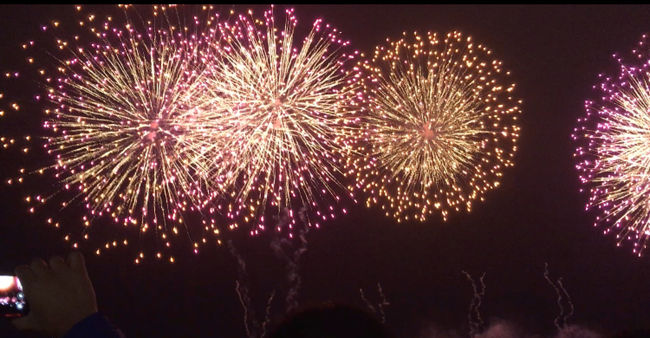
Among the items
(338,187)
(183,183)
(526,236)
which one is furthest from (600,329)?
(183,183)

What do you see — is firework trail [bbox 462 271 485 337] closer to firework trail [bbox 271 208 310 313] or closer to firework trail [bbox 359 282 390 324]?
firework trail [bbox 359 282 390 324]

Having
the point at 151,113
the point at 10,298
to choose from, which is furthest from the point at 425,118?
the point at 10,298

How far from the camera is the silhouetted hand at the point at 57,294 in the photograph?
1.79 metres

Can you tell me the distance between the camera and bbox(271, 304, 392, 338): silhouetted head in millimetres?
1495

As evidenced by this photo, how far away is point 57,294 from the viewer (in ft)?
5.87

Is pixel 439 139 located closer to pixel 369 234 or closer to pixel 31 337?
pixel 369 234

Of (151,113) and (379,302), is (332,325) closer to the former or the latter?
(151,113)

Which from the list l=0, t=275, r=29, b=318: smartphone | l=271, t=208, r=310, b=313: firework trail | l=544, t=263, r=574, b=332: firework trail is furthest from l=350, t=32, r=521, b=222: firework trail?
l=0, t=275, r=29, b=318: smartphone

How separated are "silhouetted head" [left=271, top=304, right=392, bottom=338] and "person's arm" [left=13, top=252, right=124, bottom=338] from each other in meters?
0.55

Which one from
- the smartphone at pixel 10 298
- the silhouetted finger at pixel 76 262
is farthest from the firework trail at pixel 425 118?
the silhouetted finger at pixel 76 262

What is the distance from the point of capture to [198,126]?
9.25 m

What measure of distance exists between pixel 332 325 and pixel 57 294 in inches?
28.9

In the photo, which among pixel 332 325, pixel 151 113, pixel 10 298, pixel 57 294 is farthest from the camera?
pixel 151 113

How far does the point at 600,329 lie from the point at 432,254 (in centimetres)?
317
